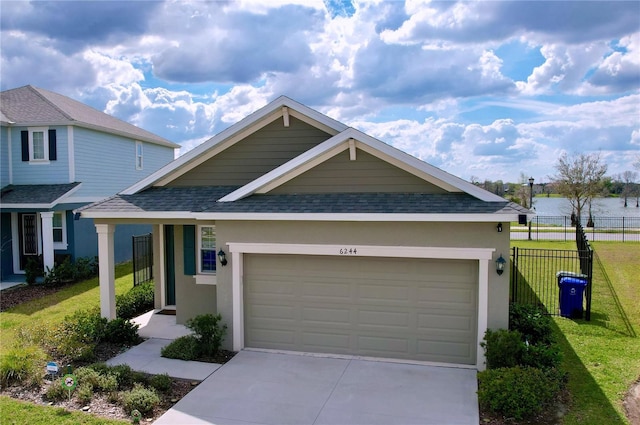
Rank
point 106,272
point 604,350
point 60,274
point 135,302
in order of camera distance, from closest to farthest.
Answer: point 604,350 → point 106,272 → point 135,302 → point 60,274

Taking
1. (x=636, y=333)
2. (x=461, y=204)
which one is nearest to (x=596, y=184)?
(x=636, y=333)

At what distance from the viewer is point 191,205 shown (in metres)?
11.2

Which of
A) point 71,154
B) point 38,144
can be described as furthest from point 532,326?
point 38,144

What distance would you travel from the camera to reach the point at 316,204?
998cm

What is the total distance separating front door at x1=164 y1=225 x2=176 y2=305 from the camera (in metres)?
13.5

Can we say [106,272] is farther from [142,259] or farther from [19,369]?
[142,259]

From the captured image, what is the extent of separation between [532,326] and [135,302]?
10.1m

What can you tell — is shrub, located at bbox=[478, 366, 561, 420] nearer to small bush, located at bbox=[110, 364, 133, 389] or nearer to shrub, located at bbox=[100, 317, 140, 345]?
small bush, located at bbox=[110, 364, 133, 389]

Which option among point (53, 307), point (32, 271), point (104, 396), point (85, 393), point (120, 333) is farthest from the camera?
point (32, 271)

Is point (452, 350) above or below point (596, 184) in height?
below

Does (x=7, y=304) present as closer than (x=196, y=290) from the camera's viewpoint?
No

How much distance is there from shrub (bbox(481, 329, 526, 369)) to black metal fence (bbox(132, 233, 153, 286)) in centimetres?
1141

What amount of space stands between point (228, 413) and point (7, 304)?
1122 cm

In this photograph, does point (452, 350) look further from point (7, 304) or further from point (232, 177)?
point (7, 304)
